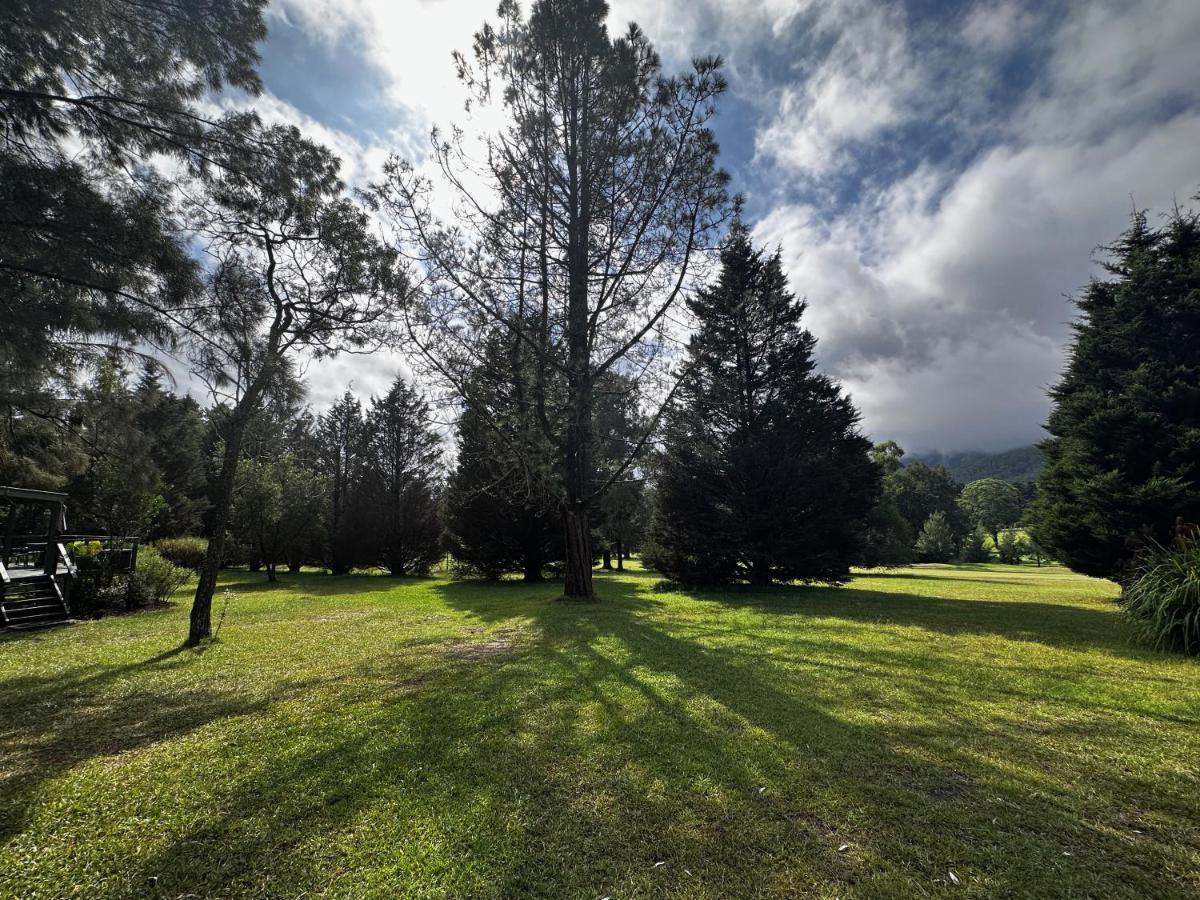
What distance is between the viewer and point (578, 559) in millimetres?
12836

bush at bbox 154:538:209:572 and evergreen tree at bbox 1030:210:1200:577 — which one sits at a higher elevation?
evergreen tree at bbox 1030:210:1200:577

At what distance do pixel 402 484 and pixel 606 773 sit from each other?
2829 cm

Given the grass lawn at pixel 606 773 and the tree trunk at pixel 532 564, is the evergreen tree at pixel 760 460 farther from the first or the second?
the grass lawn at pixel 606 773

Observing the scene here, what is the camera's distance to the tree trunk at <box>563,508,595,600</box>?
41.5ft

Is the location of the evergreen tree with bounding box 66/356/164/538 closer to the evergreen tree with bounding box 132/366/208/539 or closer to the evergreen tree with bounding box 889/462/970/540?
the evergreen tree with bounding box 132/366/208/539

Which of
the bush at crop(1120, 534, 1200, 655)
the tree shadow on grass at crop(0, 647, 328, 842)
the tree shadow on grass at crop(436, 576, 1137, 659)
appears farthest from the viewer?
the tree shadow on grass at crop(436, 576, 1137, 659)

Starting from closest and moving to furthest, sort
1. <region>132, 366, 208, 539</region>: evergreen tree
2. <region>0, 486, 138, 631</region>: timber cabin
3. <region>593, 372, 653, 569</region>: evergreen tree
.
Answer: <region>0, 486, 138, 631</region>: timber cabin < <region>593, 372, 653, 569</region>: evergreen tree < <region>132, 366, 208, 539</region>: evergreen tree

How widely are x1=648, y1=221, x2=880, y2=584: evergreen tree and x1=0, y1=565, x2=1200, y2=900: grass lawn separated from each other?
26.4ft

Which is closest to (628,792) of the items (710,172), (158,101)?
(158,101)

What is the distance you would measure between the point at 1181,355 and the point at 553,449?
14.7m

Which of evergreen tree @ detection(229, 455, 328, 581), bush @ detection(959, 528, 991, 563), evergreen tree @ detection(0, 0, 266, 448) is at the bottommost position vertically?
bush @ detection(959, 528, 991, 563)

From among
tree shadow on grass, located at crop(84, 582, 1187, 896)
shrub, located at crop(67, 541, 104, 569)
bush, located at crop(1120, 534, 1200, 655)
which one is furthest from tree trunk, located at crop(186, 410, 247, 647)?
bush, located at crop(1120, 534, 1200, 655)

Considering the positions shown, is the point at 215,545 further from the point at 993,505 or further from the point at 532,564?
the point at 993,505

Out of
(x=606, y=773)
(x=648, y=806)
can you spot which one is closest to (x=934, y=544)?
(x=606, y=773)
